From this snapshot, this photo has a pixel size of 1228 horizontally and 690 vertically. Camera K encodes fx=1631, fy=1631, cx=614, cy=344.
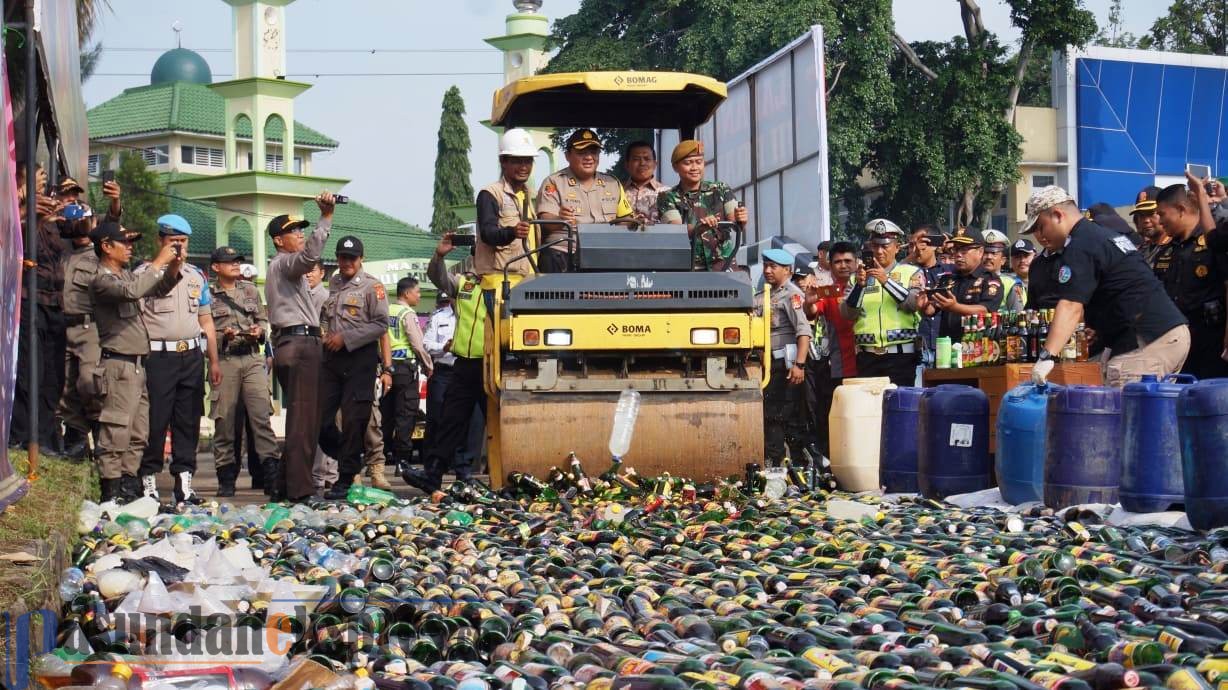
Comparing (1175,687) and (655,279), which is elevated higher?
(655,279)

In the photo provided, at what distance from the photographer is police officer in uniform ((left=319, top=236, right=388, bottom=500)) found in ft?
40.6

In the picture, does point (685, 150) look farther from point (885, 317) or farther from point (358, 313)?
point (358, 313)

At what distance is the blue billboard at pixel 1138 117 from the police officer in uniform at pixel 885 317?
28.2 metres

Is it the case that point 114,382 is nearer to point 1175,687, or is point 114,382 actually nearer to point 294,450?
point 294,450

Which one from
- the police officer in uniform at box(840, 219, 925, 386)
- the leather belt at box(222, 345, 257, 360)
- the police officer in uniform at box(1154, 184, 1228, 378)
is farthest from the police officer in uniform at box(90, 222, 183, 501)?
the police officer in uniform at box(1154, 184, 1228, 378)

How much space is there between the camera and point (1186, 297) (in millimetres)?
10117

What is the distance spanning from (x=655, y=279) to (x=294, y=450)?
9.56 ft

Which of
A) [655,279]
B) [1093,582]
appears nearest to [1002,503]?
[655,279]

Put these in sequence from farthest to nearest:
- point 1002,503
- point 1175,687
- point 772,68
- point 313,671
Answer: point 772,68 → point 1002,503 → point 313,671 → point 1175,687

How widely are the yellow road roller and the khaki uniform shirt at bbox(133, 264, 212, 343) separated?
2.43 m

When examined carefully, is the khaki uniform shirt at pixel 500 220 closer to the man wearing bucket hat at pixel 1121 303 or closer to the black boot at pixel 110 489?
the black boot at pixel 110 489

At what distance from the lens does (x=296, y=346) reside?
11719 millimetres

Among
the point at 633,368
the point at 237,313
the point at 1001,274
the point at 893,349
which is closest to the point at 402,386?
the point at 237,313

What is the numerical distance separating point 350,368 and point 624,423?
315cm
